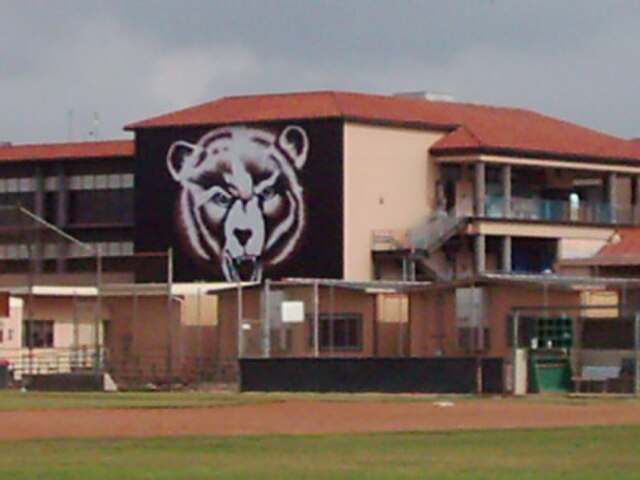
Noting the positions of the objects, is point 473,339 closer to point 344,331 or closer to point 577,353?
point 344,331

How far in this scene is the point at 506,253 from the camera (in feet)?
301

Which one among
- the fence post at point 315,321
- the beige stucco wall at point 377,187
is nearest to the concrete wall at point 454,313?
the fence post at point 315,321

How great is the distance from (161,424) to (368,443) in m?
8.50

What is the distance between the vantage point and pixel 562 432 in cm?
3625

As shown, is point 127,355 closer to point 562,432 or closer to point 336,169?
point 336,169

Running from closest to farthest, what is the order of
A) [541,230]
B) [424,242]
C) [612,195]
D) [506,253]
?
1. [424,242]
2. [506,253]
3. [541,230]
4. [612,195]

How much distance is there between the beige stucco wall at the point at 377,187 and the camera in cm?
8888

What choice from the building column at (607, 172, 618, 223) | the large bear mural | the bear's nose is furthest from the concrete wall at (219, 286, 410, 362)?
the building column at (607, 172, 618, 223)

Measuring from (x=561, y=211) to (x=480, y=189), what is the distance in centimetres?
538

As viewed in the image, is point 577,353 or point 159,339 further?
point 159,339

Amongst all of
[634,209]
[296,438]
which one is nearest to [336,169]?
[634,209]

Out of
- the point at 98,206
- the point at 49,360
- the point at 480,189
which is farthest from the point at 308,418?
the point at 98,206

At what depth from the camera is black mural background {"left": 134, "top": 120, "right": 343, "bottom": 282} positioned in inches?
3504

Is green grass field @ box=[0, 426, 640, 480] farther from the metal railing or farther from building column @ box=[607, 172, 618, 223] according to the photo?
building column @ box=[607, 172, 618, 223]
